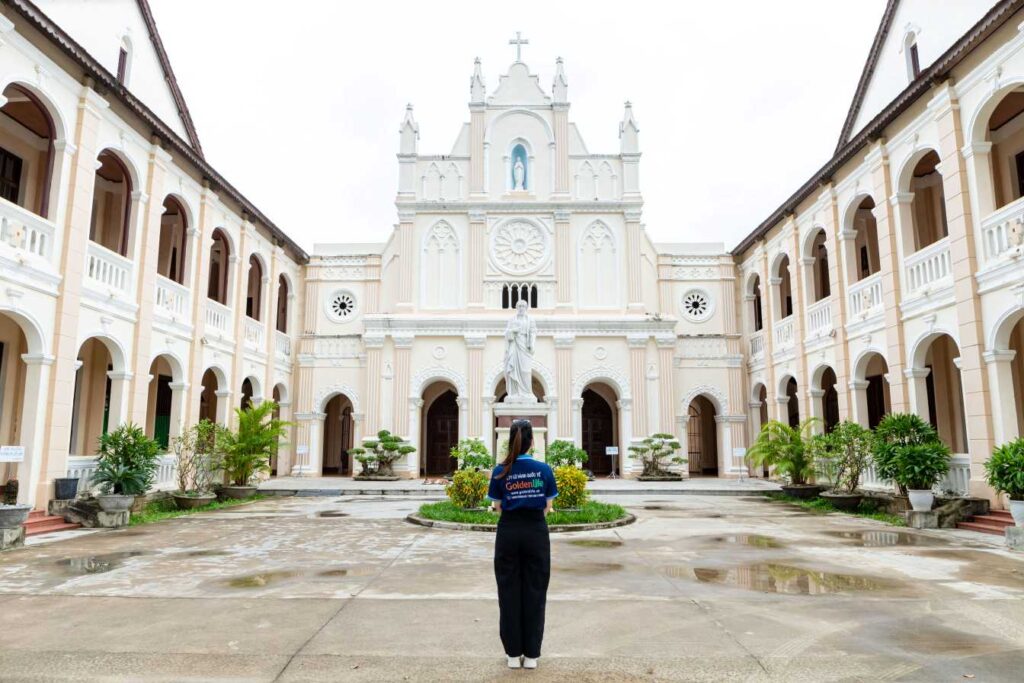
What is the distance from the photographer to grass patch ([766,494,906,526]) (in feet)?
39.5

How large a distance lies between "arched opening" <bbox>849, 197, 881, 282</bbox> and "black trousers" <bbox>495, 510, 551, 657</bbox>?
16.5m

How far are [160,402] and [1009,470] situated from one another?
64.3 feet

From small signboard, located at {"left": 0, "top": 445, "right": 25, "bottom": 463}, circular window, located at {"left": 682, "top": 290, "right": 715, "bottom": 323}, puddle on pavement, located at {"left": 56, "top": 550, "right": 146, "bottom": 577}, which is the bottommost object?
puddle on pavement, located at {"left": 56, "top": 550, "right": 146, "bottom": 577}

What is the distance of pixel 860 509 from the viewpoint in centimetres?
1362

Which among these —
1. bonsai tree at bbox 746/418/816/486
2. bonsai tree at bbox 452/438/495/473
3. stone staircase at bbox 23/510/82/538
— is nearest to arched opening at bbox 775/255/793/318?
bonsai tree at bbox 746/418/816/486

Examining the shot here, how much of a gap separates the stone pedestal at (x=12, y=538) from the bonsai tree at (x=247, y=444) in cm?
696

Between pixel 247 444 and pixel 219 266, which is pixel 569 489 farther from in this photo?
pixel 219 266

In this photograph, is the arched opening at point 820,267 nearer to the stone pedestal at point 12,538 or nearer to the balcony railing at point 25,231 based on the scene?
the balcony railing at point 25,231

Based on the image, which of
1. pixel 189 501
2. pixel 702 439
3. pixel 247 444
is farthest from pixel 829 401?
pixel 189 501

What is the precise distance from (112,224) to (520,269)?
12910mm

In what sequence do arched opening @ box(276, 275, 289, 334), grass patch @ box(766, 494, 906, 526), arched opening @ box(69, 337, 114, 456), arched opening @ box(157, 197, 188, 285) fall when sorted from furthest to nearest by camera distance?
arched opening @ box(276, 275, 289, 334) → arched opening @ box(157, 197, 188, 285) → arched opening @ box(69, 337, 114, 456) → grass patch @ box(766, 494, 906, 526)

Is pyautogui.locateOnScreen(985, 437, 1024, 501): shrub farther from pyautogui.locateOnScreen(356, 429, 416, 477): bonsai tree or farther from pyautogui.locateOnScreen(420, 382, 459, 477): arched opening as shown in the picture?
pyautogui.locateOnScreen(420, 382, 459, 477): arched opening

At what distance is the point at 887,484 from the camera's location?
14.2 m

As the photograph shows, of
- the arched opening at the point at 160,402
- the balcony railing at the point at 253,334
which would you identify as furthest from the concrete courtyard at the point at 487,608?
the balcony railing at the point at 253,334
